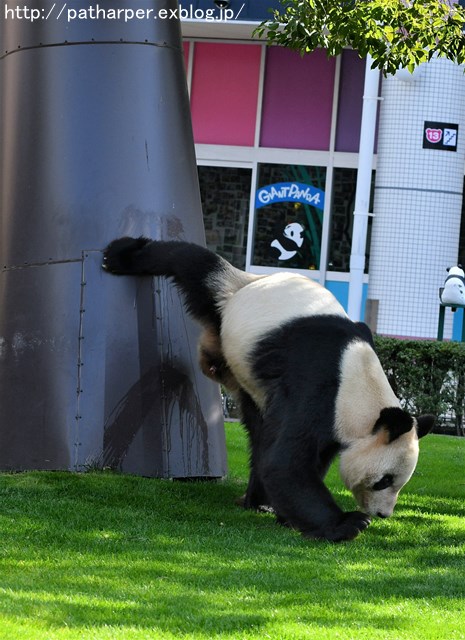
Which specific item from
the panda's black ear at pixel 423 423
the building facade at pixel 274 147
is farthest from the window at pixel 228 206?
the panda's black ear at pixel 423 423

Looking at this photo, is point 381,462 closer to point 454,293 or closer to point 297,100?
point 454,293

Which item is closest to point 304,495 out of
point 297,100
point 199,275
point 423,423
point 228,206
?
point 423,423

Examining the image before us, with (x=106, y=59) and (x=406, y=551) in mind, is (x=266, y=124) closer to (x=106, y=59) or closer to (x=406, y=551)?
(x=106, y=59)

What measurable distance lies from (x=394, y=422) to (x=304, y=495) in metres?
0.65

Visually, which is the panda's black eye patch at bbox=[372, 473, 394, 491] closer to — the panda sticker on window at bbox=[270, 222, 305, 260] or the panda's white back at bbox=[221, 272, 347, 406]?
the panda's white back at bbox=[221, 272, 347, 406]

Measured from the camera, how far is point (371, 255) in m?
17.6

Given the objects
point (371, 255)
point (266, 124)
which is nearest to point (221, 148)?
point (266, 124)

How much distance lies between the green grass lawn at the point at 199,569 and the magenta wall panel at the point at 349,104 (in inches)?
501

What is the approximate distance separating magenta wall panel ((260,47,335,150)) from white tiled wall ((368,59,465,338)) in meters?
2.42

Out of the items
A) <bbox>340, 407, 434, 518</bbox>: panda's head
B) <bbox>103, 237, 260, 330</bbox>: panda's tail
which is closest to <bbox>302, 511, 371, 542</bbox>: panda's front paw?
<bbox>340, 407, 434, 518</bbox>: panda's head

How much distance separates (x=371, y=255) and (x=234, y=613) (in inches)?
535

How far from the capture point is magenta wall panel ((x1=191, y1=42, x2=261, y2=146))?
20141 millimetres

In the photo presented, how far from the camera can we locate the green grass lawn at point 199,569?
4.26 metres

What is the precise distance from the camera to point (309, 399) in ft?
20.6
